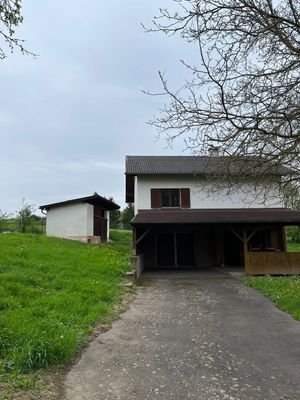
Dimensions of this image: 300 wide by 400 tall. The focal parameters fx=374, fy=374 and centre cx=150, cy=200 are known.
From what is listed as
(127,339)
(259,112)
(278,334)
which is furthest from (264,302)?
(259,112)

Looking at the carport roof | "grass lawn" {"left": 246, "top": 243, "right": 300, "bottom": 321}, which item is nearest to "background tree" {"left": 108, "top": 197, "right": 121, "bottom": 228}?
the carport roof

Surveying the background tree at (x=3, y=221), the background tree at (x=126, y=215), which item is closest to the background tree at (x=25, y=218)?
the background tree at (x=3, y=221)

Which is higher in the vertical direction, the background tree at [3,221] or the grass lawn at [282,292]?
the background tree at [3,221]

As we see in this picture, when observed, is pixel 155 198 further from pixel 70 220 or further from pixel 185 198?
pixel 70 220

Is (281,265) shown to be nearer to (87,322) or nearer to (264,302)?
(264,302)

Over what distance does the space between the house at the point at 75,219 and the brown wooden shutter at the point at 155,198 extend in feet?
18.9

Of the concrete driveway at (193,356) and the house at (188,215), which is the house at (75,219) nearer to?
the house at (188,215)

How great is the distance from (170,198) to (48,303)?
13.3 meters

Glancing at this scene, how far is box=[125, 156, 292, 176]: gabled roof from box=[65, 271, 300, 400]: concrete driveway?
9.88 ft

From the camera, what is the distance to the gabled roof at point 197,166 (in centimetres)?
674

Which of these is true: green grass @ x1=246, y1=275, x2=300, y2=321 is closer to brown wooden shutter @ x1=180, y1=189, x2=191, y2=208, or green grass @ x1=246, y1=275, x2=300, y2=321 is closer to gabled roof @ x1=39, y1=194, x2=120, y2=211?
brown wooden shutter @ x1=180, y1=189, x2=191, y2=208

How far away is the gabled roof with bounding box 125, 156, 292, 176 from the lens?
6.74 m

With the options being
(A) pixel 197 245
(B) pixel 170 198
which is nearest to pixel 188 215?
(B) pixel 170 198

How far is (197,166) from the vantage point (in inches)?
829
